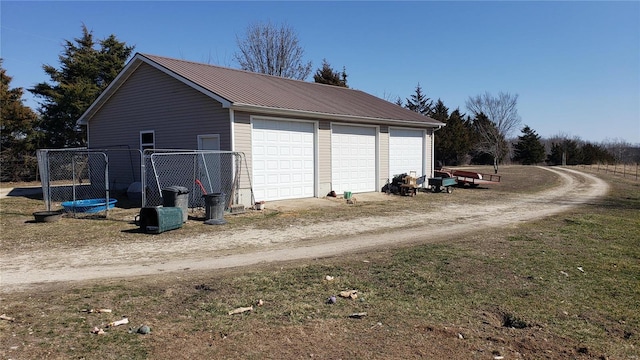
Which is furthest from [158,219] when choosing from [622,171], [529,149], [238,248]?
[529,149]

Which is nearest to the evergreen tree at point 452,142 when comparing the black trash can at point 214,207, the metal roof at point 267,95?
the metal roof at point 267,95

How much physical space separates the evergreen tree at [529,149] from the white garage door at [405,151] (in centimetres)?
3822

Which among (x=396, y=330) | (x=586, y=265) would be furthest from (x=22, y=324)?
(x=586, y=265)

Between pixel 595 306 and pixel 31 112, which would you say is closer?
pixel 595 306

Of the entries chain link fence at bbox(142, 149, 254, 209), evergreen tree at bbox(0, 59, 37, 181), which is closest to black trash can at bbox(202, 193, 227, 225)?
chain link fence at bbox(142, 149, 254, 209)

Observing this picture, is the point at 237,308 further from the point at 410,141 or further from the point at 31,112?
the point at 31,112

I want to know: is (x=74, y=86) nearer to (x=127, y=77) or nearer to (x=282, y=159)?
(x=127, y=77)

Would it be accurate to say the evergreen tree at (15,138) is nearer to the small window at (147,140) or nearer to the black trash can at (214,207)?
the small window at (147,140)

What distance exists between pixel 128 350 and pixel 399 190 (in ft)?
55.9

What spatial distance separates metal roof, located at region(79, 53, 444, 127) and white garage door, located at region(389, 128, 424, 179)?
718 millimetres

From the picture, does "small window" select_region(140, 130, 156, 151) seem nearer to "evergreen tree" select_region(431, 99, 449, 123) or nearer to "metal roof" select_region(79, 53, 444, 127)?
"metal roof" select_region(79, 53, 444, 127)

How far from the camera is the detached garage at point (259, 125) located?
1459cm

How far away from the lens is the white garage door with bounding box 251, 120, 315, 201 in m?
15.0

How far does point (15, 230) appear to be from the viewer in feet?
34.0
